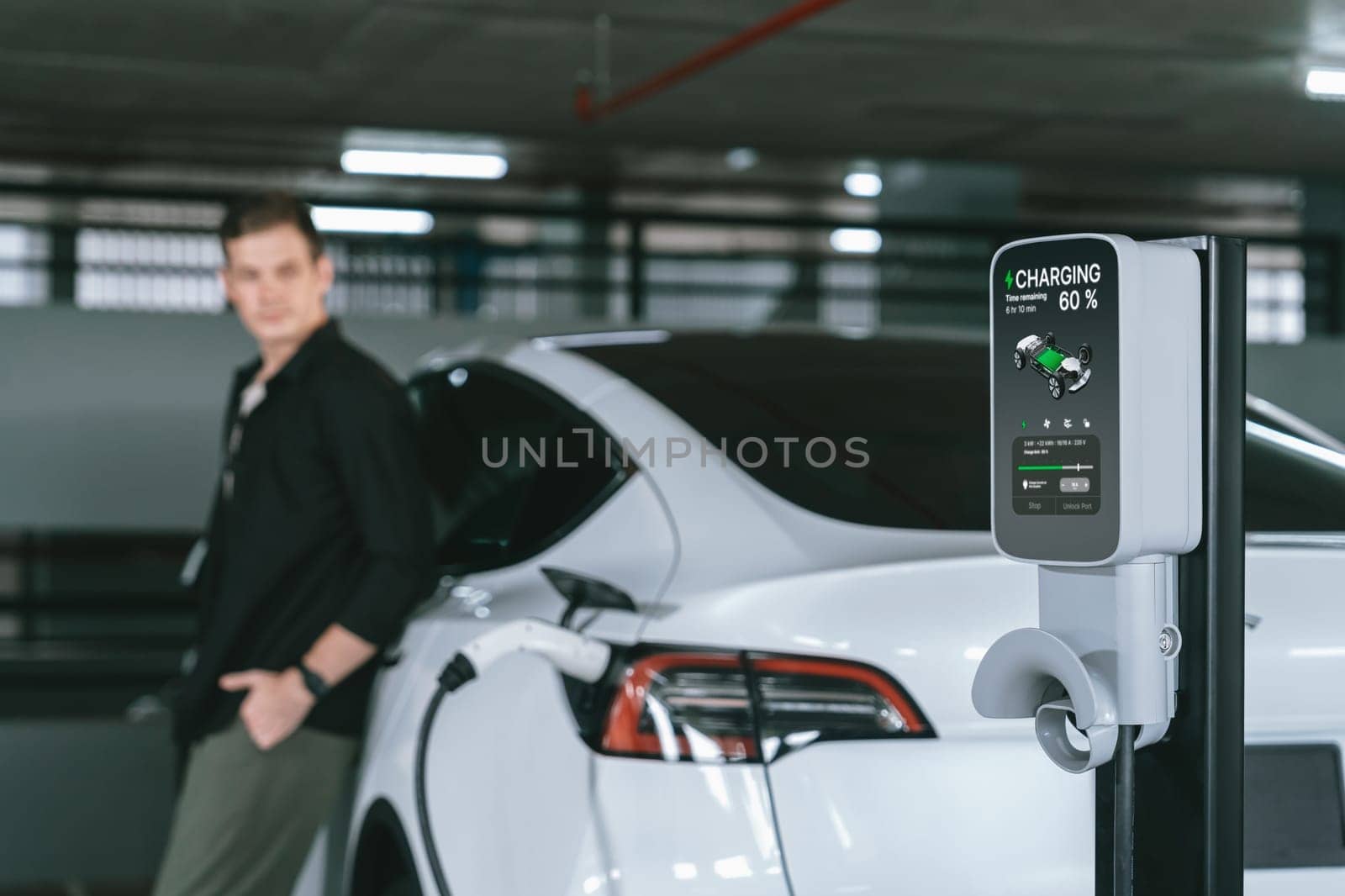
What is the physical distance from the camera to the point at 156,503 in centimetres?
433

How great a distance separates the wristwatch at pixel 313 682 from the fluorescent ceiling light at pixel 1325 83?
607cm

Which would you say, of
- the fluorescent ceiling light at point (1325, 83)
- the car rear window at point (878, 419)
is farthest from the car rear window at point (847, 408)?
the fluorescent ceiling light at point (1325, 83)

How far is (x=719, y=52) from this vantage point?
509 cm

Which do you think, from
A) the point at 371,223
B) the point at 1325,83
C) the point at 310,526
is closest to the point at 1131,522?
the point at 310,526

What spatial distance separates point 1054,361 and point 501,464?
122 cm

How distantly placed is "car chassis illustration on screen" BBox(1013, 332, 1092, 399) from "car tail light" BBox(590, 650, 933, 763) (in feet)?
1.12

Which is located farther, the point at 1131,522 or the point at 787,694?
Answer: the point at 787,694

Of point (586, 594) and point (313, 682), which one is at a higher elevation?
point (586, 594)

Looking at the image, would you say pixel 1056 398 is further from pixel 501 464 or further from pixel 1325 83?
pixel 1325 83

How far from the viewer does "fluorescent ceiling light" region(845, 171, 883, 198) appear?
11.6m

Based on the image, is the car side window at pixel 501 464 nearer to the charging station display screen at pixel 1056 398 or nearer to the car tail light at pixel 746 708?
the car tail light at pixel 746 708

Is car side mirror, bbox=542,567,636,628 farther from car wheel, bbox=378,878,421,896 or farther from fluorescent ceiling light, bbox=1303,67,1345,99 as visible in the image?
fluorescent ceiling light, bbox=1303,67,1345,99

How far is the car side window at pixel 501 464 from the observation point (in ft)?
6.18

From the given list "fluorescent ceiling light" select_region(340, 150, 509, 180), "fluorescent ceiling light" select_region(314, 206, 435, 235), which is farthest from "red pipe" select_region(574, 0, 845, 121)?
"fluorescent ceiling light" select_region(314, 206, 435, 235)
